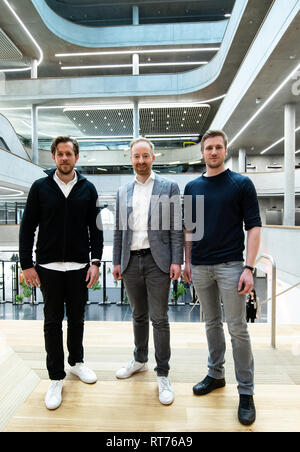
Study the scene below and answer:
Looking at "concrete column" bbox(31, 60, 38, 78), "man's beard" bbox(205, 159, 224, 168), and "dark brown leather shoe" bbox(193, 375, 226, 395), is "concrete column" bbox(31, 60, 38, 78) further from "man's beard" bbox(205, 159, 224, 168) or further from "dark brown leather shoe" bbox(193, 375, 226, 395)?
"dark brown leather shoe" bbox(193, 375, 226, 395)

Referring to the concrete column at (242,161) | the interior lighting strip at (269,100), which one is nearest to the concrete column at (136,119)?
the interior lighting strip at (269,100)

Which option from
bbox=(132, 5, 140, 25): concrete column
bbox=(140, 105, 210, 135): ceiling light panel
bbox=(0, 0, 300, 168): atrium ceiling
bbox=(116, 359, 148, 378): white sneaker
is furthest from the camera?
bbox=(132, 5, 140, 25): concrete column

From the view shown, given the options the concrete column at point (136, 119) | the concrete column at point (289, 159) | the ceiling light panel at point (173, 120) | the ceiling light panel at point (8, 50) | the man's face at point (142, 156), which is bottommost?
the man's face at point (142, 156)

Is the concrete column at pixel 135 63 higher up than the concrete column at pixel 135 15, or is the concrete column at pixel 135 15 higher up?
the concrete column at pixel 135 15

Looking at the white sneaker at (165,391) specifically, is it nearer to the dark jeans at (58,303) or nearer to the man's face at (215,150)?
the dark jeans at (58,303)

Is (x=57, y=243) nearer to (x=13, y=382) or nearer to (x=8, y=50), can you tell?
(x=13, y=382)

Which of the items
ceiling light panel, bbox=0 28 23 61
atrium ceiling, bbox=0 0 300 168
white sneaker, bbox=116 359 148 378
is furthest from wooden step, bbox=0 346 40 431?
ceiling light panel, bbox=0 28 23 61

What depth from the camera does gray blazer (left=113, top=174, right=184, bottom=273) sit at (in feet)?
6.55

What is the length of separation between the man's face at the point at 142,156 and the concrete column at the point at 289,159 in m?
10.00

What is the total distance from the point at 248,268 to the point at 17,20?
1790 cm

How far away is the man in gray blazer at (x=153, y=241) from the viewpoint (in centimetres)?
200

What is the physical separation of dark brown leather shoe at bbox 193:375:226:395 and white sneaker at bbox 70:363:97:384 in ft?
2.56

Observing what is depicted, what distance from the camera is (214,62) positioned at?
1461 centimetres

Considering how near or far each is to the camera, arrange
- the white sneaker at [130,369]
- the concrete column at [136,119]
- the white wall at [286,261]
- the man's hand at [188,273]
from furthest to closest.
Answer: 1. the concrete column at [136,119]
2. the white wall at [286,261]
3. the white sneaker at [130,369]
4. the man's hand at [188,273]
